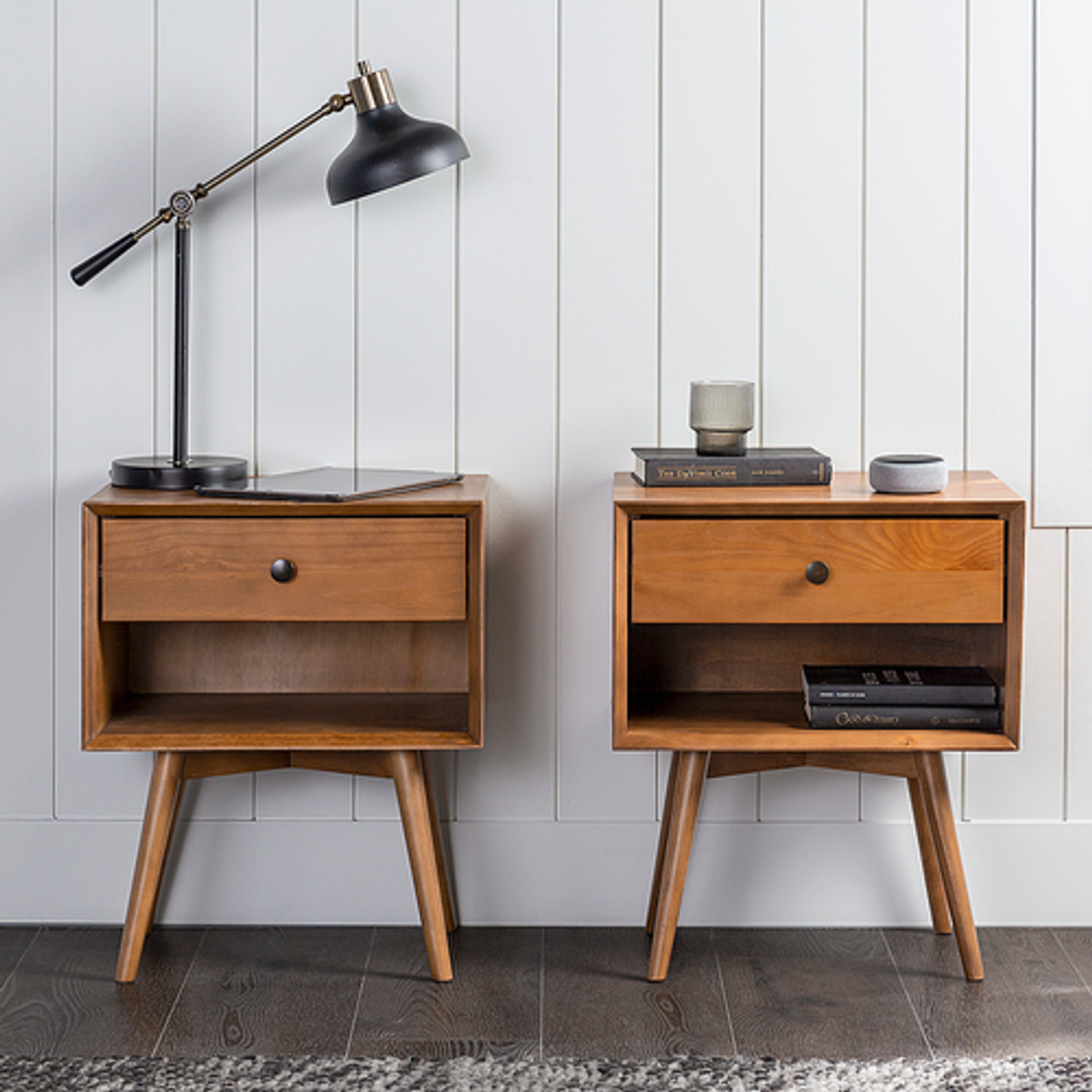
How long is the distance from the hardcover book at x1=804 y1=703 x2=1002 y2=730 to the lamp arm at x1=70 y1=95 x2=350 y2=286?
1.11 m

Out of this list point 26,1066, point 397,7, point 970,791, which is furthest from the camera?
point 970,791

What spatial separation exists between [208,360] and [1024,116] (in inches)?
52.4

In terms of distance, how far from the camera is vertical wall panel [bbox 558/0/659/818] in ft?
6.36

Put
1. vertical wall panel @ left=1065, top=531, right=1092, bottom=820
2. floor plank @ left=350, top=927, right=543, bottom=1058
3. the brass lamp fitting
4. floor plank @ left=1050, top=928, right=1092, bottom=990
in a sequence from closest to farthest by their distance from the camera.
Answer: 1. floor plank @ left=350, top=927, right=543, bottom=1058
2. the brass lamp fitting
3. floor plank @ left=1050, top=928, right=1092, bottom=990
4. vertical wall panel @ left=1065, top=531, right=1092, bottom=820

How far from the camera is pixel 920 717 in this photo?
175 centimetres

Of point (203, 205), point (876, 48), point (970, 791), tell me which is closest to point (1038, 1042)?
point (970, 791)

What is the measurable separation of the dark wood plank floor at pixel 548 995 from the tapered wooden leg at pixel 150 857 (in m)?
0.05

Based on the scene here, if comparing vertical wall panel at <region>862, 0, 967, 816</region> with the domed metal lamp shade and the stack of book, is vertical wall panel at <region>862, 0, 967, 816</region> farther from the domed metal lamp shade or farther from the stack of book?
the domed metal lamp shade

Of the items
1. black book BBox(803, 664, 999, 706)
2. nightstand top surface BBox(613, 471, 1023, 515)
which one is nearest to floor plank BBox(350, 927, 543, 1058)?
black book BBox(803, 664, 999, 706)

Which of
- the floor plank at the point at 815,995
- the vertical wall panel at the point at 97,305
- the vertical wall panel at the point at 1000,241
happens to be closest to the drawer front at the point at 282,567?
the vertical wall panel at the point at 97,305

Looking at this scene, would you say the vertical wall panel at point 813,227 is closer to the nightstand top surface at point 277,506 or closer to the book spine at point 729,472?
the book spine at point 729,472

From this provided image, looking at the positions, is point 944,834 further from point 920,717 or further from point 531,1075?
point 531,1075

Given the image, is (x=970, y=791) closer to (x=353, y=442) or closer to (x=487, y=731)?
(x=487, y=731)

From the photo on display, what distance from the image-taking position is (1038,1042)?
169 centimetres
